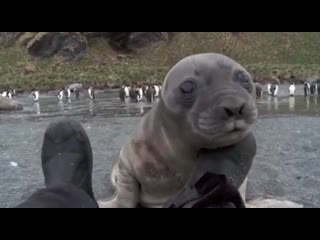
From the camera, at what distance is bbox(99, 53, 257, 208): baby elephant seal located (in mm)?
3051

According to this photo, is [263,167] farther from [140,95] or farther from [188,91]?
[140,95]

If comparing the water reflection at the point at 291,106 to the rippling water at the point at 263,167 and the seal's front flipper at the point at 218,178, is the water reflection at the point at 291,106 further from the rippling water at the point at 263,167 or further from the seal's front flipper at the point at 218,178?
the seal's front flipper at the point at 218,178

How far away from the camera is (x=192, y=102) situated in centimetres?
321

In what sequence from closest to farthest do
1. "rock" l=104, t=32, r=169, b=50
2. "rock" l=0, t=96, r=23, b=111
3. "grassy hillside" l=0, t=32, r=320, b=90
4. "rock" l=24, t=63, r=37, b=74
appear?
"rock" l=0, t=96, r=23, b=111
"grassy hillside" l=0, t=32, r=320, b=90
"rock" l=24, t=63, r=37, b=74
"rock" l=104, t=32, r=169, b=50

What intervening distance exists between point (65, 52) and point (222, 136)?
5026 centimetres

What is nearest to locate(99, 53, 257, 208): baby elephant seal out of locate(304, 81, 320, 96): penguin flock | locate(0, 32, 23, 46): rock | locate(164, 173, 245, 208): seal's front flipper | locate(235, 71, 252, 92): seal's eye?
locate(235, 71, 252, 92): seal's eye

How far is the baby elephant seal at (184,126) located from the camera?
305cm

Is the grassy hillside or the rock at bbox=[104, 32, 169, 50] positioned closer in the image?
the grassy hillside

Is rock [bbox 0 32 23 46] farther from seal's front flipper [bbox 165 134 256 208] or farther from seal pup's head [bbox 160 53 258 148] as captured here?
seal's front flipper [bbox 165 134 256 208]

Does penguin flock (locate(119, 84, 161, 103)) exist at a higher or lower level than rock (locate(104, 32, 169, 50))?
lower

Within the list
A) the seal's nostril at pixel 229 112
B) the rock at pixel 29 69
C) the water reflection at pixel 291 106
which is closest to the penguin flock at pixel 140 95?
the water reflection at pixel 291 106

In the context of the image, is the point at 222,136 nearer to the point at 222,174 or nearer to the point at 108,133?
the point at 222,174

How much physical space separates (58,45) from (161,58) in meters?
9.86
